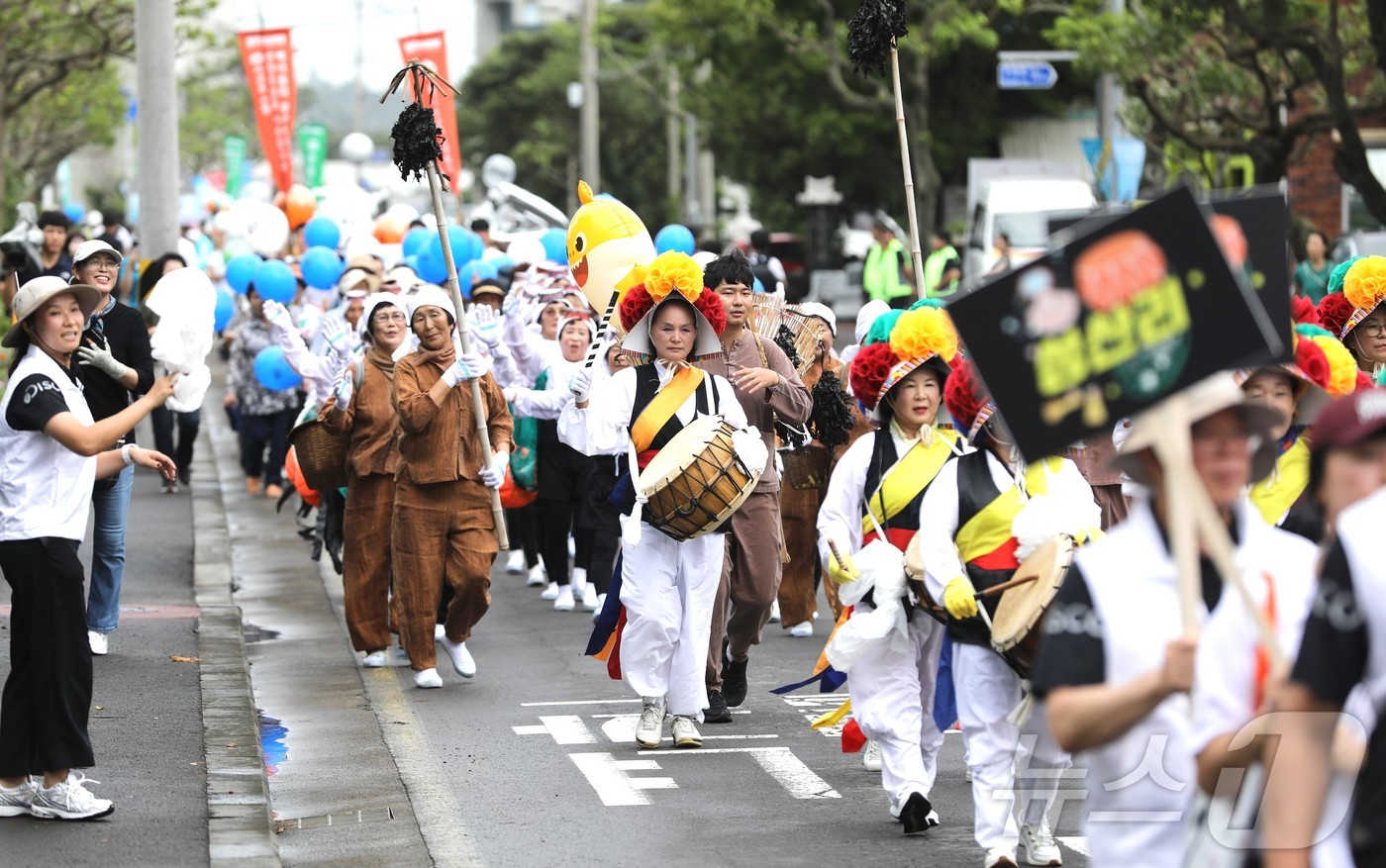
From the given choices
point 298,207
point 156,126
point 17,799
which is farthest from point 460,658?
point 298,207

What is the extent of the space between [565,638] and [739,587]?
2.61 m

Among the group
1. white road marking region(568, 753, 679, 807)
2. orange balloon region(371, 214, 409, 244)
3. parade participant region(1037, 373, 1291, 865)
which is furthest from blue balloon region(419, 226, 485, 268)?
parade participant region(1037, 373, 1291, 865)

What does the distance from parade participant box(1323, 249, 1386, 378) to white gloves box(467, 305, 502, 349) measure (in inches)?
164

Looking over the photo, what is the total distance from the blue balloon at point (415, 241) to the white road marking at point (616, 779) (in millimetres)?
8651

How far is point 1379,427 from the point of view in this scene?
3559mm

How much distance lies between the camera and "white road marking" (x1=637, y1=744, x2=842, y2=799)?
7598 mm

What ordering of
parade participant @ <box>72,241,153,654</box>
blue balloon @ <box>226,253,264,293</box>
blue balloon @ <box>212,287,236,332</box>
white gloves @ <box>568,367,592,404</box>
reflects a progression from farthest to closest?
blue balloon @ <box>212,287,236,332</box> < blue balloon @ <box>226,253,264,293</box> < white gloves @ <box>568,367,592,404</box> < parade participant @ <box>72,241,153,654</box>

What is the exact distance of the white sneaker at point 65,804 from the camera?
6.79 metres

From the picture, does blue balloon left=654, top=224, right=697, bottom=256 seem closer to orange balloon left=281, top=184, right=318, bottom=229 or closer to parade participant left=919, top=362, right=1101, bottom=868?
parade participant left=919, top=362, right=1101, bottom=868

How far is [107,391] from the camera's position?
9.74 metres

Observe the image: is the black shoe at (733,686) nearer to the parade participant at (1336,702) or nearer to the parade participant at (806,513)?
the parade participant at (806,513)

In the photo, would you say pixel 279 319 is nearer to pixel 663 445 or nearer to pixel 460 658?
pixel 460 658

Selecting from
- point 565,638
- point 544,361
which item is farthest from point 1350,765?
point 544,361

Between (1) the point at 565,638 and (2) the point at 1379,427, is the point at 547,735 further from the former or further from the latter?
(2) the point at 1379,427
